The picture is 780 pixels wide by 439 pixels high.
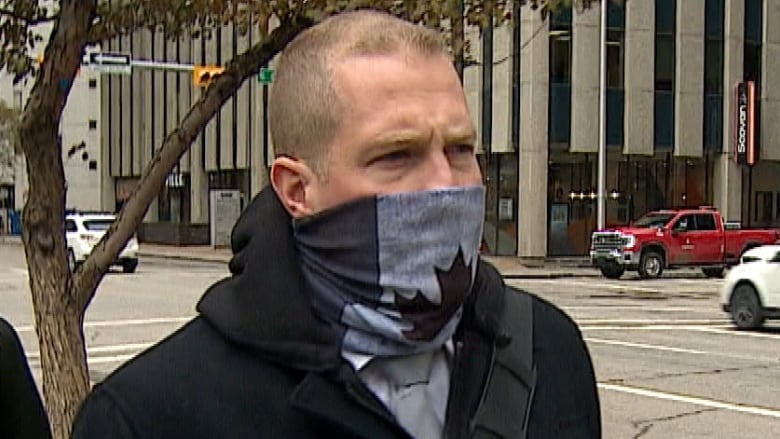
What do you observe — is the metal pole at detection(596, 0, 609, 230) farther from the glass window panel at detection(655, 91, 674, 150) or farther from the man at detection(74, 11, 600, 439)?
the man at detection(74, 11, 600, 439)

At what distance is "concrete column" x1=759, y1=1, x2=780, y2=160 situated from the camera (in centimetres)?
3922

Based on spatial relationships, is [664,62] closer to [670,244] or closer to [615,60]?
[615,60]

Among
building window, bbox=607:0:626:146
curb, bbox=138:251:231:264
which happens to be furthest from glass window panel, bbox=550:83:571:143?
curb, bbox=138:251:231:264

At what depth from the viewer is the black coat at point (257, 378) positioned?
1.82 m

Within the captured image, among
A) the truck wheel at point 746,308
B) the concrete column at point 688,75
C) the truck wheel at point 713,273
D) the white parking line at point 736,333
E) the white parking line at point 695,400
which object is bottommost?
the truck wheel at point 713,273

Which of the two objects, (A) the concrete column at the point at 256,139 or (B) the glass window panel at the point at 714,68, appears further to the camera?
(A) the concrete column at the point at 256,139

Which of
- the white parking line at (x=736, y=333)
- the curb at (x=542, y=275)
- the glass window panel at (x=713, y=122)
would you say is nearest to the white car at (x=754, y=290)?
the white parking line at (x=736, y=333)

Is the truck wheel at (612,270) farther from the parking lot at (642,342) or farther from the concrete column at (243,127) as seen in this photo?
the concrete column at (243,127)

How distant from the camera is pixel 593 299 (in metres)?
24.8

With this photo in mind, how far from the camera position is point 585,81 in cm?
3634

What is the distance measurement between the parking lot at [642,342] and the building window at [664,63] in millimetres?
8341

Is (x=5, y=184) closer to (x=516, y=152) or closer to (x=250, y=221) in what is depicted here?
(x=516, y=152)

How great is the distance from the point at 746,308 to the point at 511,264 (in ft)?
59.1

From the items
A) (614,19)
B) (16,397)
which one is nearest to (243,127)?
(614,19)
